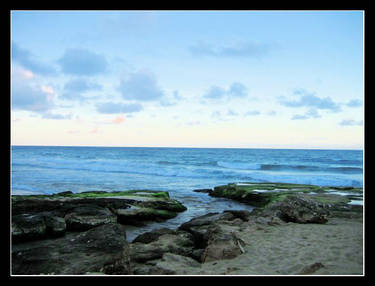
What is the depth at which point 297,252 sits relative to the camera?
680cm

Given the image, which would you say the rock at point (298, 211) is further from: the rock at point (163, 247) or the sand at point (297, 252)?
the rock at point (163, 247)

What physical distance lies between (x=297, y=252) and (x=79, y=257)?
16.7 ft

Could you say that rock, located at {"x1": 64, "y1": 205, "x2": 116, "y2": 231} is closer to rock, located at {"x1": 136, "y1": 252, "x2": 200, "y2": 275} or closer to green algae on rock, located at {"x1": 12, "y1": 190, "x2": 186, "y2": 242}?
green algae on rock, located at {"x1": 12, "y1": 190, "x2": 186, "y2": 242}

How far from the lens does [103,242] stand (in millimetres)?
6414

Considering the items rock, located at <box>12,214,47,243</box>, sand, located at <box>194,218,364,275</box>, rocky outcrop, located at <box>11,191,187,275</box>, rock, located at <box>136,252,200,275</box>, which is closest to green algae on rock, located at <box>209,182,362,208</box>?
rocky outcrop, located at <box>11,191,187,275</box>

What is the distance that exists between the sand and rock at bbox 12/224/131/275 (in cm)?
175

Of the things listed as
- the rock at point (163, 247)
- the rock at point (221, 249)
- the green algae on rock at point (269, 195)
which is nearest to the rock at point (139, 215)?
the rock at point (163, 247)

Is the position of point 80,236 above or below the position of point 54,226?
above

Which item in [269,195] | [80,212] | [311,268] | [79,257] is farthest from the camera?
[269,195]

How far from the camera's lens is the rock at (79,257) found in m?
5.40

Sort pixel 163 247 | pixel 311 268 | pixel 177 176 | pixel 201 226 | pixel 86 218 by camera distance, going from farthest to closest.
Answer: pixel 177 176, pixel 86 218, pixel 201 226, pixel 163 247, pixel 311 268

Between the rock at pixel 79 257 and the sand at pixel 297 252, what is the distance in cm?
175

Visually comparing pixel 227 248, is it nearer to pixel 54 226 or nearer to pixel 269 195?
pixel 54 226

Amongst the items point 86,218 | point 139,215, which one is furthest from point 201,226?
point 86,218
